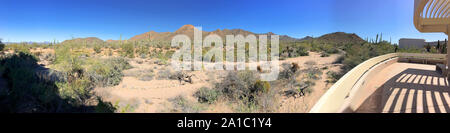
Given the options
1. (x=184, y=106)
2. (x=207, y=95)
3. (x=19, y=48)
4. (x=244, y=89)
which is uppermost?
(x=19, y=48)

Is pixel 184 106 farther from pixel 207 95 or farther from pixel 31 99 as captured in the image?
pixel 31 99

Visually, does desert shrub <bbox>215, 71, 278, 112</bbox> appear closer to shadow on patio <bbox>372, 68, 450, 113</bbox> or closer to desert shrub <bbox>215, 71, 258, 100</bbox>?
desert shrub <bbox>215, 71, 258, 100</bbox>

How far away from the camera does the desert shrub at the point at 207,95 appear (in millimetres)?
4298

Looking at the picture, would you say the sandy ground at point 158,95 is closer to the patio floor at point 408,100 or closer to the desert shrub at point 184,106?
the desert shrub at point 184,106

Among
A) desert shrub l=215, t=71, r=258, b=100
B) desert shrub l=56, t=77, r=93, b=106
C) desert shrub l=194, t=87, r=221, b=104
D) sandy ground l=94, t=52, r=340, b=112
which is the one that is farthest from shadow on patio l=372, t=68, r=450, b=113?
desert shrub l=56, t=77, r=93, b=106

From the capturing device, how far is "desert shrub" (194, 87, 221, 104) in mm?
4298

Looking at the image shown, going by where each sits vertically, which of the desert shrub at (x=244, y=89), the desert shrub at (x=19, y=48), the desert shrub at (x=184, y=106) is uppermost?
the desert shrub at (x=19, y=48)

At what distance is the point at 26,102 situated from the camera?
3023mm

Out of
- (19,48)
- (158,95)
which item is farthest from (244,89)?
(19,48)

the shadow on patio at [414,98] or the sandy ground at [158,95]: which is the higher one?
the shadow on patio at [414,98]

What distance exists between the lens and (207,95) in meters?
4.42

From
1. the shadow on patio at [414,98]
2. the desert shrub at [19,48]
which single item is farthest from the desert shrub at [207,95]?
the desert shrub at [19,48]
